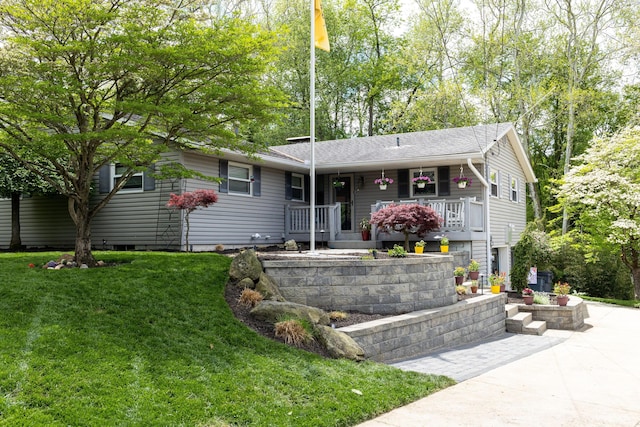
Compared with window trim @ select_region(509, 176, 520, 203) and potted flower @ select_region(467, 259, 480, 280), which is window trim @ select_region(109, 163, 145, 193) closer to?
potted flower @ select_region(467, 259, 480, 280)

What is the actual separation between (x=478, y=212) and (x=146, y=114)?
10.2 metres

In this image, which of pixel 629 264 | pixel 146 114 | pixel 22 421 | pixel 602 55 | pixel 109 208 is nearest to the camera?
pixel 22 421

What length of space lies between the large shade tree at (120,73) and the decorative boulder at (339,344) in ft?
12.9

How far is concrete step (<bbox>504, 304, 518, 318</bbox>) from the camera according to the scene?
36.1ft

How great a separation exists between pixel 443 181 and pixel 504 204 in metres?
3.70

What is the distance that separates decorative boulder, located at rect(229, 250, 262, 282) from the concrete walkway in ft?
8.34

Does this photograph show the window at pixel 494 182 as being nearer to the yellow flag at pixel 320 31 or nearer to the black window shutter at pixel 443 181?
the black window shutter at pixel 443 181

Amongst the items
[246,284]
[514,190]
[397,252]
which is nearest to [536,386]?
[397,252]

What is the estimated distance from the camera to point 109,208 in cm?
1409

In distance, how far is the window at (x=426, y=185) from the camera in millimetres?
16250

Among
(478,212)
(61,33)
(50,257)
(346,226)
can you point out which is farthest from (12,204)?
(478,212)

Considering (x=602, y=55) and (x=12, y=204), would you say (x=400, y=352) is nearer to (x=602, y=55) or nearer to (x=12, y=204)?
(x=12, y=204)

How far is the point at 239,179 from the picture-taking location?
48.3 feet

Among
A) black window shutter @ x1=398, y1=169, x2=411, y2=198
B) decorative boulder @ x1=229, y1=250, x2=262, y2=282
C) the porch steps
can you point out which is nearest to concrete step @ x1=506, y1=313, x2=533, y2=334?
the porch steps
